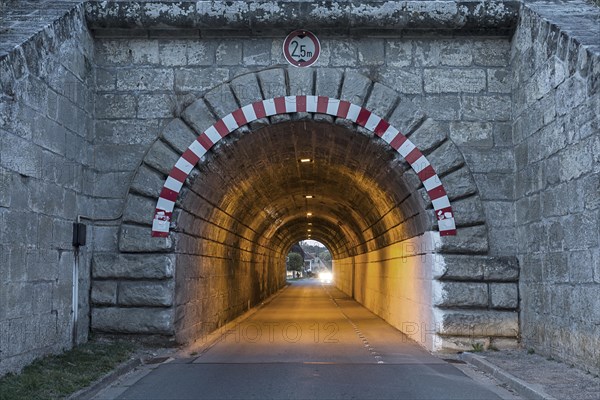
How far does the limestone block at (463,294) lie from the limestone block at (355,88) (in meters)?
3.28

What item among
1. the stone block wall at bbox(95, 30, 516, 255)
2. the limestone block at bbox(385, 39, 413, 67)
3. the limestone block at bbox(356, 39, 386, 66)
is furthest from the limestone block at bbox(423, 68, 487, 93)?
the limestone block at bbox(356, 39, 386, 66)

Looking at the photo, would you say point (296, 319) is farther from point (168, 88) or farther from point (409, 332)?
point (168, 88)

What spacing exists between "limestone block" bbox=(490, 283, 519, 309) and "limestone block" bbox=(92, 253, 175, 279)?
510 centimetres

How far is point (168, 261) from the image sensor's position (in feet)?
32.6

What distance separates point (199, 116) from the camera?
10.2m

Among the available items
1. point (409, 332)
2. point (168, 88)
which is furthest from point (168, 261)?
point (409, 332)

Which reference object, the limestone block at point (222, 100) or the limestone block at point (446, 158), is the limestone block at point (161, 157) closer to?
the limestone block at point (222, 100)

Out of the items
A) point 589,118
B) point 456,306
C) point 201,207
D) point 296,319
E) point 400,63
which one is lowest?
point 296,319

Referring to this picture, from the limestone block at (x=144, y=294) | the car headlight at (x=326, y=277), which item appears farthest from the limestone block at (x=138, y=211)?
the car headlight at (x=326, y=277)

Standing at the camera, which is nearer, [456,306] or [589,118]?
[589,118]

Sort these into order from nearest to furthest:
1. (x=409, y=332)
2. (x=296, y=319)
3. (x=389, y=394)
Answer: (x=389, y=394) < (x=409, y=332) < (x=296, y=319)

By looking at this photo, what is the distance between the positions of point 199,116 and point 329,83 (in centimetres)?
220

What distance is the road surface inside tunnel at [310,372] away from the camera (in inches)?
281

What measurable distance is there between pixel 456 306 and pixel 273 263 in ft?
82.2
